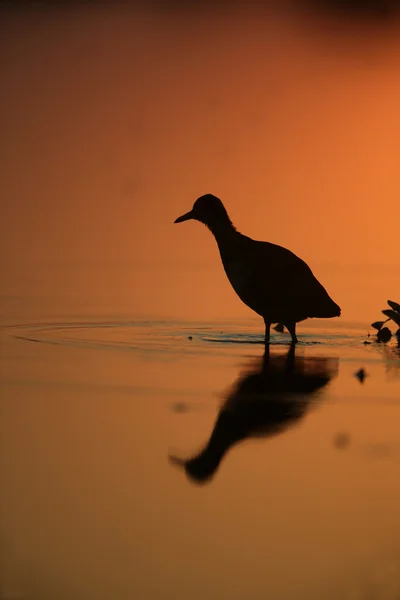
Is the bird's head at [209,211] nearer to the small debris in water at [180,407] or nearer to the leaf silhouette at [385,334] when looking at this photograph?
the leaf silhouette at [385,334]

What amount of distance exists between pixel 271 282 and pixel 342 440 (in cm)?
515

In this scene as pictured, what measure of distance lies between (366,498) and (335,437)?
124 centimetres

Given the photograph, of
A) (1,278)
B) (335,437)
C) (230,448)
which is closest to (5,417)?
(230,448)

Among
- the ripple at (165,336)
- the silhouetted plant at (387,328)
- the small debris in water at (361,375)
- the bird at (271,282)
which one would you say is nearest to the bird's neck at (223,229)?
the bird at (271,282)

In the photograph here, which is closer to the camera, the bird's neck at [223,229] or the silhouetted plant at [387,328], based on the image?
the silhouetted plant at [387,328]

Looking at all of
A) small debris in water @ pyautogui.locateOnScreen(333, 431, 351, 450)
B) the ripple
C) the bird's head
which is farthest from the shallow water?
the bird's head

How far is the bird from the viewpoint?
38.0ft

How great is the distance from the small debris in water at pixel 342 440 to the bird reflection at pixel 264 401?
0.30 meters

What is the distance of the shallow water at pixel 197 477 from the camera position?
4.36m

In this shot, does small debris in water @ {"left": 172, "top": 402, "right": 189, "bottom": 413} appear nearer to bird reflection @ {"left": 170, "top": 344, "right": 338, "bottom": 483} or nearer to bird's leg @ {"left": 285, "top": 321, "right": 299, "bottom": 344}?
bird reflection @ {"left": 170, "top": 344, "right": 338, "bottom": 483}

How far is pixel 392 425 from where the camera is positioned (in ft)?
23.3

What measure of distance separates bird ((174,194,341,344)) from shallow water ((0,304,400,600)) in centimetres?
179

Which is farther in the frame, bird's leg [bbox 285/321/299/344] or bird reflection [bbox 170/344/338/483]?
bird's leg [bbox 285/321/299/344]

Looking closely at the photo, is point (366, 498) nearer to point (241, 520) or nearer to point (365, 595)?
point (241, 520)
